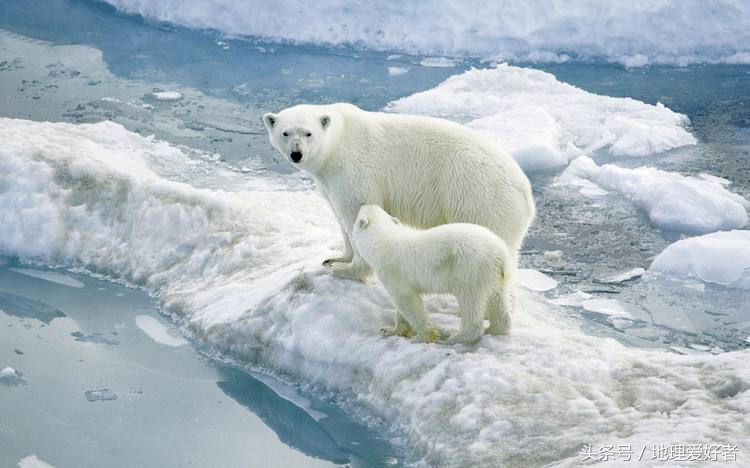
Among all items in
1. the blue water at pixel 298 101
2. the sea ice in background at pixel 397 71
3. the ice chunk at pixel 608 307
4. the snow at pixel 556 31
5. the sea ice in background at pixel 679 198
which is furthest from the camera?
Result: the snow at pixel 556 31

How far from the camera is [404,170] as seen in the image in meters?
4.95

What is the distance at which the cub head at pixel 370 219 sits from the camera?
4.46 meters

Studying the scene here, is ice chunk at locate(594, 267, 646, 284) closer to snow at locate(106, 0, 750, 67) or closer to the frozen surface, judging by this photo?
the frozen surface

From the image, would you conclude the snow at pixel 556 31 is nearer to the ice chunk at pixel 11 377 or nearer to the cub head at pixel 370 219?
the cub head at pixel 370 219

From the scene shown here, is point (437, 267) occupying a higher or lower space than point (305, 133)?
lower

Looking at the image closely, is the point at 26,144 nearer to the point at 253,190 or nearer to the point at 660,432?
the point at 253,190

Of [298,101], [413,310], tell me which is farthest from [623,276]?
[298,101]

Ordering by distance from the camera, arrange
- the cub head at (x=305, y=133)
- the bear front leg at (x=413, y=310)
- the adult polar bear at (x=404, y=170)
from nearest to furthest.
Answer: the bear front leg at (x=413, y=310), the cub head at (x=305, y=133), the adult polar bear at (x=404, y=170)

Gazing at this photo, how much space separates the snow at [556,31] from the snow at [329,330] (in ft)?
17.5

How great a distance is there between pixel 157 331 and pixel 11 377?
2.87ft

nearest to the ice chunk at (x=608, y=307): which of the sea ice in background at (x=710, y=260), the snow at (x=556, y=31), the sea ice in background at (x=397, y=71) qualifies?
the sea ice in background at (x=710, y=260)

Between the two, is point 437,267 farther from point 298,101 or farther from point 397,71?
point 397,71

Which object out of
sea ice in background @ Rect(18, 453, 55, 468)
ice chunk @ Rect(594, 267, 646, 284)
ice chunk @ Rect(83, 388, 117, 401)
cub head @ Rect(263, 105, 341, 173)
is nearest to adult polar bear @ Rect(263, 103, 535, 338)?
cub head @ Rect(263, 105, 341, 173)

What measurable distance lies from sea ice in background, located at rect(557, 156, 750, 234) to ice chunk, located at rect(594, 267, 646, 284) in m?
0.92
